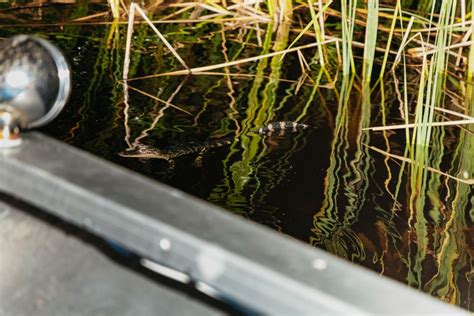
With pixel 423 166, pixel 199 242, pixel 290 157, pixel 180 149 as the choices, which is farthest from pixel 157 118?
pixel 199 242

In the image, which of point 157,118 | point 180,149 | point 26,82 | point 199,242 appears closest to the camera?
point 199,242

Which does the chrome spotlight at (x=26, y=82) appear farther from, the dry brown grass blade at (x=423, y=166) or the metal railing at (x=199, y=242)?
the dry brown grass blade at (x=423, y=166)

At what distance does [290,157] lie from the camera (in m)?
3.01

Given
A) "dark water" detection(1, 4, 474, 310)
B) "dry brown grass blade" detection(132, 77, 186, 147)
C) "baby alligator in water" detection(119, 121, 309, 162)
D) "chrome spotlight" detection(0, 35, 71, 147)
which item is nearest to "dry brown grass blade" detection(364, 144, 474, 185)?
"dark water" detection(1, 4, 474, 310)

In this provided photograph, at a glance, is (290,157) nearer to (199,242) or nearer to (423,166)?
(423,166)

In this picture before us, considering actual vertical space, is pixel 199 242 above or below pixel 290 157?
above

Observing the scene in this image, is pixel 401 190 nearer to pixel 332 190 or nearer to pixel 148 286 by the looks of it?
pixel 332 190

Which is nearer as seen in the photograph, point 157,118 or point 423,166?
point 423,166

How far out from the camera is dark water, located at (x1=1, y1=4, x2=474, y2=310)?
2.37 meters

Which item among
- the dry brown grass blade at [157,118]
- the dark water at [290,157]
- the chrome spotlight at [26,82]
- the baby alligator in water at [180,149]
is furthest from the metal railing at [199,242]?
the dry brown grass blade at [157,118]

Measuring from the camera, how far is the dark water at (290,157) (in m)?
2.37

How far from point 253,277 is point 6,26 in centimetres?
375

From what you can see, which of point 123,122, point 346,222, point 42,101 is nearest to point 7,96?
point 42,101

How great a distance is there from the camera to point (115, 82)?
373cm
